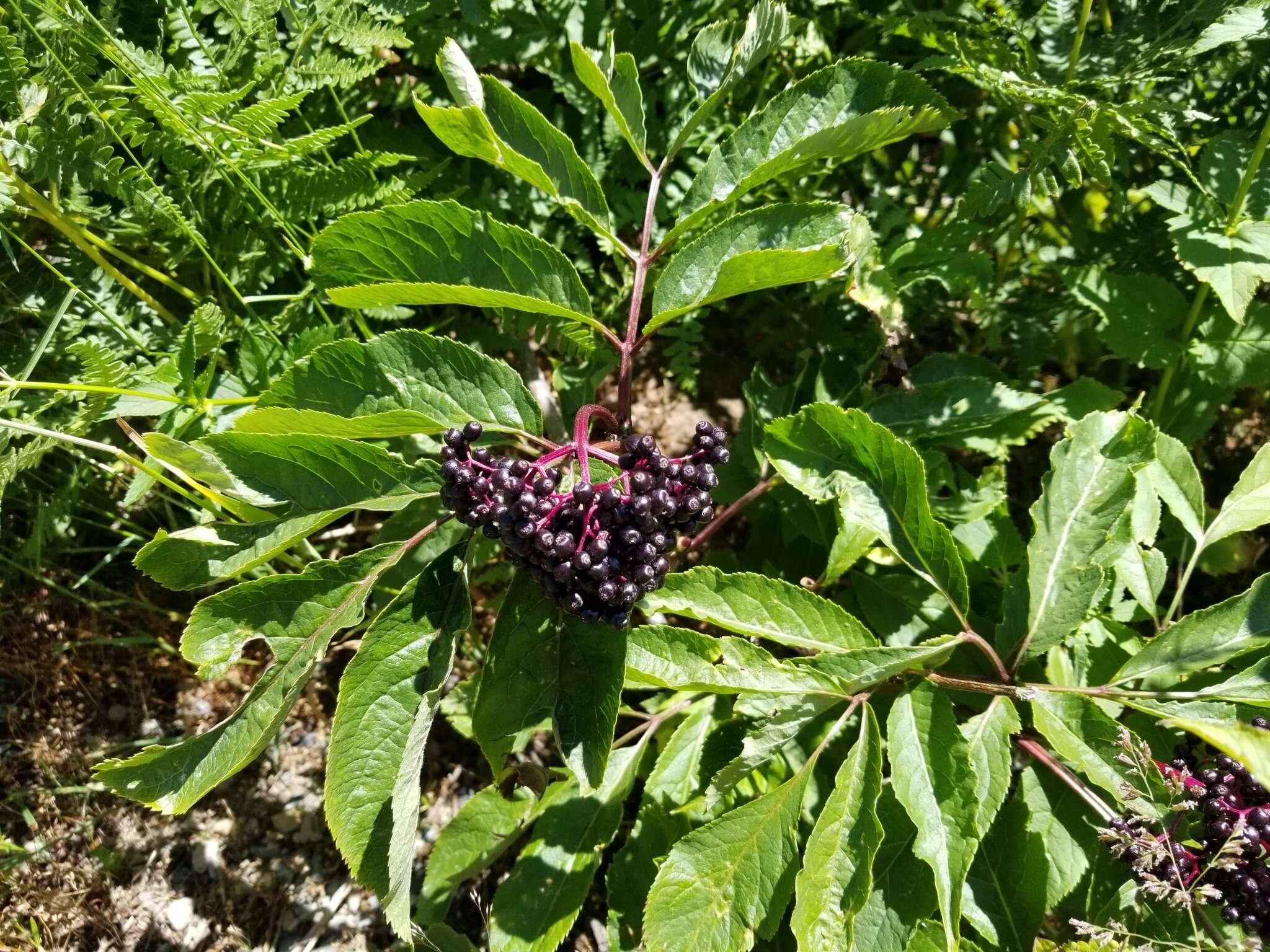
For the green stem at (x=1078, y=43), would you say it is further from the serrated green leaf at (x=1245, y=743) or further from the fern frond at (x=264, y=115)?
the fern frond at (x=264, y=115)

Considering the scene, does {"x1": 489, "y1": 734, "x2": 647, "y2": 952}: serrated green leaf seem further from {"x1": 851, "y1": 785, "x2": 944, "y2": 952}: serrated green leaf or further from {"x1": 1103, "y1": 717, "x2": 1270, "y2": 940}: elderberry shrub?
{"x1": 1103, "y1": 717, "x2": 1270, "y2": 940}: elderberry shrub

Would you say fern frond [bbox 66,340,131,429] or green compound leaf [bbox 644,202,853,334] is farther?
fern frond [bbox 66,340,131,429]

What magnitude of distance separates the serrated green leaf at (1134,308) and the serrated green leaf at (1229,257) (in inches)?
7.8

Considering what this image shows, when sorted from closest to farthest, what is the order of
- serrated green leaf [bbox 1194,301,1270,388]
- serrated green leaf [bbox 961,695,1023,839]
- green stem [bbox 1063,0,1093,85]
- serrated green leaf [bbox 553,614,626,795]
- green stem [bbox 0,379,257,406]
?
serrated green leaf [bbox 553,614,626,795], serrated green leaf [bbox 961,695,1023,839], green stem [bbox 0,379,257,406], green stem [bbox 1063,0,1093,85], serrated green leaf [bbox 1194,301,1270,388]

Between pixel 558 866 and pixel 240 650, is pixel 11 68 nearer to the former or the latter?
pixel 240 650

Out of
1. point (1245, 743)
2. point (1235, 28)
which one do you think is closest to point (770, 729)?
point (1245, 743)

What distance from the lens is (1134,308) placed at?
8.52 feet

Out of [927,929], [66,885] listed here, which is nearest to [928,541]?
[927,929]

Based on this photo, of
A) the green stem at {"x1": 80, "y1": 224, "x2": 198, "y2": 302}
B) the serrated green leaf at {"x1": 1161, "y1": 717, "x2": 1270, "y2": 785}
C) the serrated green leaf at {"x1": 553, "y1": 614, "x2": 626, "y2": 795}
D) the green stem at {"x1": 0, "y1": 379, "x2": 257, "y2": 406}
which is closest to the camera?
Result: the serrated green leaf at {"x1": 1161, "y1": 717, "x2": 1270, "y2": 785}

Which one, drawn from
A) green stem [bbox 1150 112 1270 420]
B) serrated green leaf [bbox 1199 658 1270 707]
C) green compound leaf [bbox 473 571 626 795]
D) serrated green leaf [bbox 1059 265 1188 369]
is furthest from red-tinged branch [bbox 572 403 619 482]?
green stem [bbox 1150 112 1270 420]

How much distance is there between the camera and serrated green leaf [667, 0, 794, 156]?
6.27 feet

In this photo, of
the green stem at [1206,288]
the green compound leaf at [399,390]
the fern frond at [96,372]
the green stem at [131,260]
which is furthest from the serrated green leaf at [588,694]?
the green stem at [1206,288]

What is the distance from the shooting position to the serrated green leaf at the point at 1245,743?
1325mm

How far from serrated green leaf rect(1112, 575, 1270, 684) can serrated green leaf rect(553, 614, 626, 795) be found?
3.91 feet
